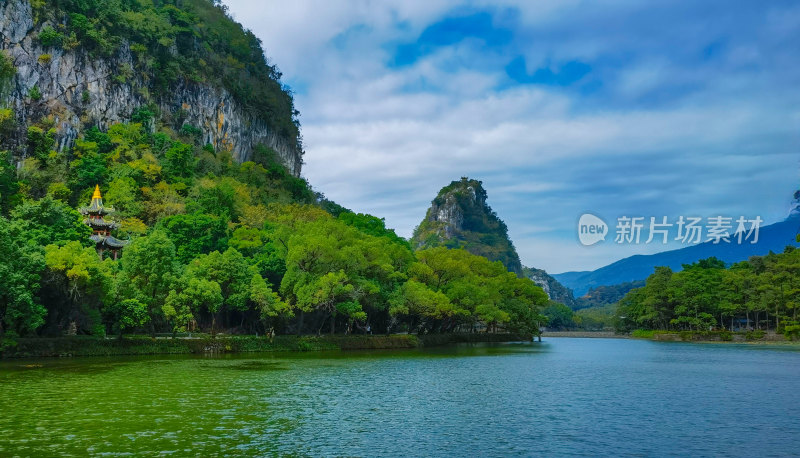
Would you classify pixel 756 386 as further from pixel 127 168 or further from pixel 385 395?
pixel 127 168

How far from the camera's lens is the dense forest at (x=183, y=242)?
40.6 meters

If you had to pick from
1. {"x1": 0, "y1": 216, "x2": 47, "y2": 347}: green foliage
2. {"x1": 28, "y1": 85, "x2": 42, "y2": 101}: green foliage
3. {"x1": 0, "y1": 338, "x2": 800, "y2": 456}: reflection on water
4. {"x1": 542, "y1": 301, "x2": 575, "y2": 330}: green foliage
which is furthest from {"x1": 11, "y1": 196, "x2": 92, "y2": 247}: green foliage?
{"x1": 542, "y1": 301, "x2": 575, "y2": 330}: green foliage

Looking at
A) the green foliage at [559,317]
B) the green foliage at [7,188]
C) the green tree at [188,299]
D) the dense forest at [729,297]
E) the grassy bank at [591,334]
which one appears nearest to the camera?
the green tree at [188,299]

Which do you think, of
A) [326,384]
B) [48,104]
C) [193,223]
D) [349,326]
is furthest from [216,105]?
[326,384]

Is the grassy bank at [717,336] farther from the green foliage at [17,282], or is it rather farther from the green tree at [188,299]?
the green foliage at [17,282]

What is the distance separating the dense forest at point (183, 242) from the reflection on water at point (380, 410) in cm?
586

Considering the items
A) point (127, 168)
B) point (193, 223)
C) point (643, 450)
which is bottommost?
point (643, 450)

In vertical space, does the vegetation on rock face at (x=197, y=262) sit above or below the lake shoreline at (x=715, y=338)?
above

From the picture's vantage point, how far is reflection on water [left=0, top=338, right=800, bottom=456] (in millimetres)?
16203

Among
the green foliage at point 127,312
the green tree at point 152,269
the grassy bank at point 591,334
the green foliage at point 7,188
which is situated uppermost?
the green foliage at point 7,188

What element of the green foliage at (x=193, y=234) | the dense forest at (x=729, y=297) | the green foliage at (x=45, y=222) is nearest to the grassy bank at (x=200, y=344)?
the green foliage at (x=45, y=222)

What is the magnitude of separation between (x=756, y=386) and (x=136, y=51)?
78.3 m

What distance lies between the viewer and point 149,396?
915 inches

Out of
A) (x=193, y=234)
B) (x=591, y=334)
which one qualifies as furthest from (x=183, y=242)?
(x=591, y=334)
